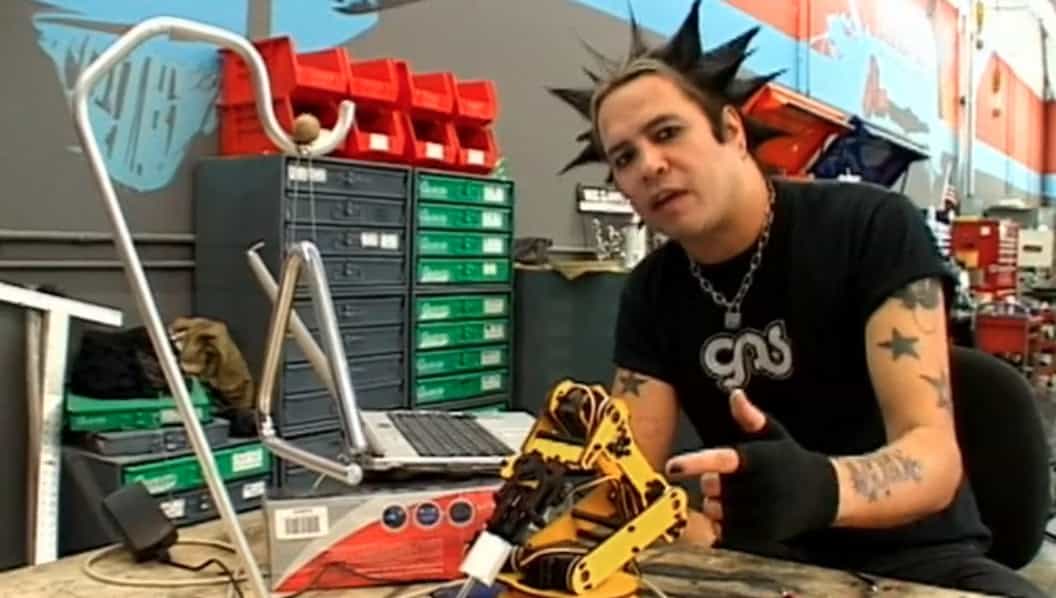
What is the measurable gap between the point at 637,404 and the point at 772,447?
1.88ft

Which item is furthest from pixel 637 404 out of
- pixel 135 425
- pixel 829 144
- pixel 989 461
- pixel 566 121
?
pixel 829 144

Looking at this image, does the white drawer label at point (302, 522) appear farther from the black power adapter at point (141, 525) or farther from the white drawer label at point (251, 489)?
the white drawer label at point (251, 489)

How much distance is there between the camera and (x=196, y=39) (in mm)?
867

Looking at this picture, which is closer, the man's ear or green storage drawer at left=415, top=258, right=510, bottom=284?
the man's ear

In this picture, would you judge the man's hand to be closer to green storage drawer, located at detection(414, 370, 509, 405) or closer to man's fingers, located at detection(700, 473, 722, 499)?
man's fingers, located at detection(700, 473, 722, 499)

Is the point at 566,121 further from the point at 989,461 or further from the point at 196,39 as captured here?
the point at 196,39

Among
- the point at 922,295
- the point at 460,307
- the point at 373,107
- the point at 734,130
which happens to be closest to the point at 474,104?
the point at 373,107

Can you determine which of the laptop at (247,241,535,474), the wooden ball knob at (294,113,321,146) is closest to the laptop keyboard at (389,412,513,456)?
the laptop at (247,241,535,474)

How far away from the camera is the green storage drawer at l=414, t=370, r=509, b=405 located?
2.66m

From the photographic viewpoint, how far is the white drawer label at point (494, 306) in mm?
2906

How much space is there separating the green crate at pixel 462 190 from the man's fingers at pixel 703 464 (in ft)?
6.11

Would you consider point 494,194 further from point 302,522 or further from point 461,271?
point 302,522

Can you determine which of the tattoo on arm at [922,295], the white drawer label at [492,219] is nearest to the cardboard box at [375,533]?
the tattoo on arm at [922,295]

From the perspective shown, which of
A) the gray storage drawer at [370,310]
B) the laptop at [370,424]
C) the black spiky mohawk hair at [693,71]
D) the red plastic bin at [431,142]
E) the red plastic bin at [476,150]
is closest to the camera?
the laptop at [370,424]
